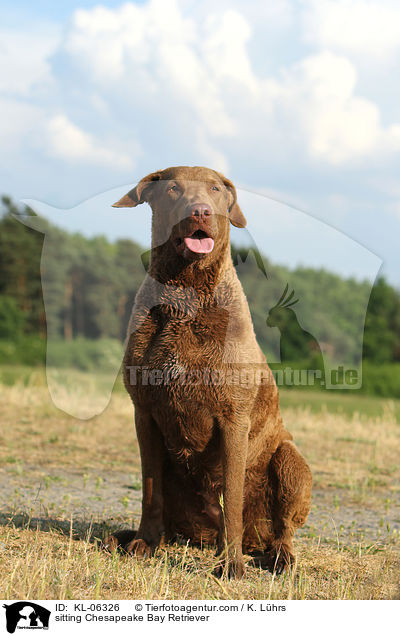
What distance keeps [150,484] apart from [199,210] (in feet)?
6.32

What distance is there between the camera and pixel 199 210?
3906 millimetres

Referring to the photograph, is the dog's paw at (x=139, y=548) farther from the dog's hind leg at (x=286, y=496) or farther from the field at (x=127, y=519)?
the dog's hind leg at (x=286, y=496)

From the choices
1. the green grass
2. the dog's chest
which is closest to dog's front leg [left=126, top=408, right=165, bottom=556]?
the dog's chest

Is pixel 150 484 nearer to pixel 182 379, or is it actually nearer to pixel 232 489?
pixel 232 489

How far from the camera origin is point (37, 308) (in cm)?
3559

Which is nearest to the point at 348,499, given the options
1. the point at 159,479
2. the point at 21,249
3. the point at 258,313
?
the point at 258,313

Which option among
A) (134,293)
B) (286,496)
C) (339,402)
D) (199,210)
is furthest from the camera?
(339,402)

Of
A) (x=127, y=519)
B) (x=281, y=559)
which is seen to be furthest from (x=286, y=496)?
(x=127, y=519)

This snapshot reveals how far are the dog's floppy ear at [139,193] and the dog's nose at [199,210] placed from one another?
0.56m

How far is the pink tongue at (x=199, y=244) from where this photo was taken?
399cm

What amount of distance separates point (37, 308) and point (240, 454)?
32932 millimetres

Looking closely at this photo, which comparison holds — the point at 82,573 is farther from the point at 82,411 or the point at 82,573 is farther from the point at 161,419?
the point at 82,411

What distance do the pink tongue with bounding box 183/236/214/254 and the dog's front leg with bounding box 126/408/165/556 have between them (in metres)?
1.17

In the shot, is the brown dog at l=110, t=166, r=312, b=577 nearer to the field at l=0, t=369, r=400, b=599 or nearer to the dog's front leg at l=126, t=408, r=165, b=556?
the dog's front leg at l=126, t=408, r=165, b=556
